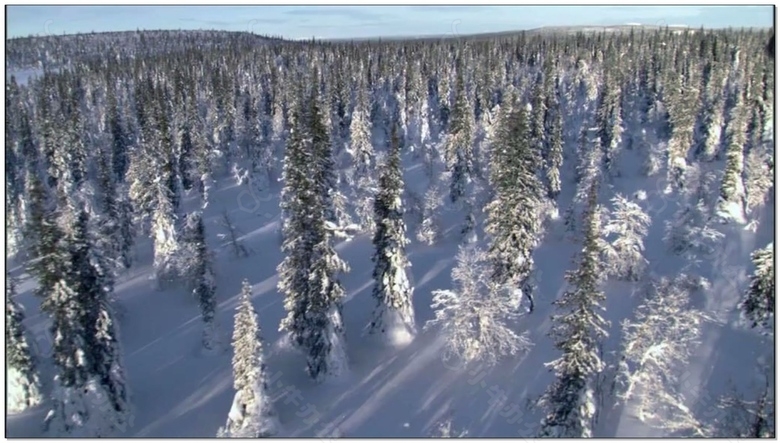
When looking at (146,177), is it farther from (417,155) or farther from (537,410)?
(417,155)

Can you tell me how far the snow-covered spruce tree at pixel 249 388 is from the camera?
28.4 meters

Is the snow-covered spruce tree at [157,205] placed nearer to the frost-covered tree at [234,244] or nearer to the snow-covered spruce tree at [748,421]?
the frost-covered tree at [234,244]

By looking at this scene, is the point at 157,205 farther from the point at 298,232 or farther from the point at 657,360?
the point at 657,360

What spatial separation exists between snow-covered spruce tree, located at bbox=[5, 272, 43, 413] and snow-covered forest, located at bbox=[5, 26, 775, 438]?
13cm

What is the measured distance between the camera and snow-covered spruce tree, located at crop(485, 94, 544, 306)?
3706 cm

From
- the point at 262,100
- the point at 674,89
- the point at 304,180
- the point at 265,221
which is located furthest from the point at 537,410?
the point at 262,100

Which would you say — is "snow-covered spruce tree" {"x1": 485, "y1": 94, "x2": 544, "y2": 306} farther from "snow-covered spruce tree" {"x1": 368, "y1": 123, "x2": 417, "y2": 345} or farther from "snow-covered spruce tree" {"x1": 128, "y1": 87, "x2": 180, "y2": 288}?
"snow-covered spruce tree" {"x1": 128, "y1": 87, "x2": 180, "y2": 288}

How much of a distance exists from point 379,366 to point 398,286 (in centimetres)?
530

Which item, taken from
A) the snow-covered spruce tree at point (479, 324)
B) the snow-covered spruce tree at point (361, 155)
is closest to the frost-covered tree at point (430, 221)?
the snow-covered spruce tree at point (361, 155)

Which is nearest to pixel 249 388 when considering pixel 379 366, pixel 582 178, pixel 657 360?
pixel 379 366

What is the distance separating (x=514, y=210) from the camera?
1470 inches

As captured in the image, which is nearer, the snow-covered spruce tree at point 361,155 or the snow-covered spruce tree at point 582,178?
the snow-covered spruce tree at point 582,178

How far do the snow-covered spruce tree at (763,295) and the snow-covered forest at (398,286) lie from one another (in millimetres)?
175

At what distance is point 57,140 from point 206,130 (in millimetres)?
23137
